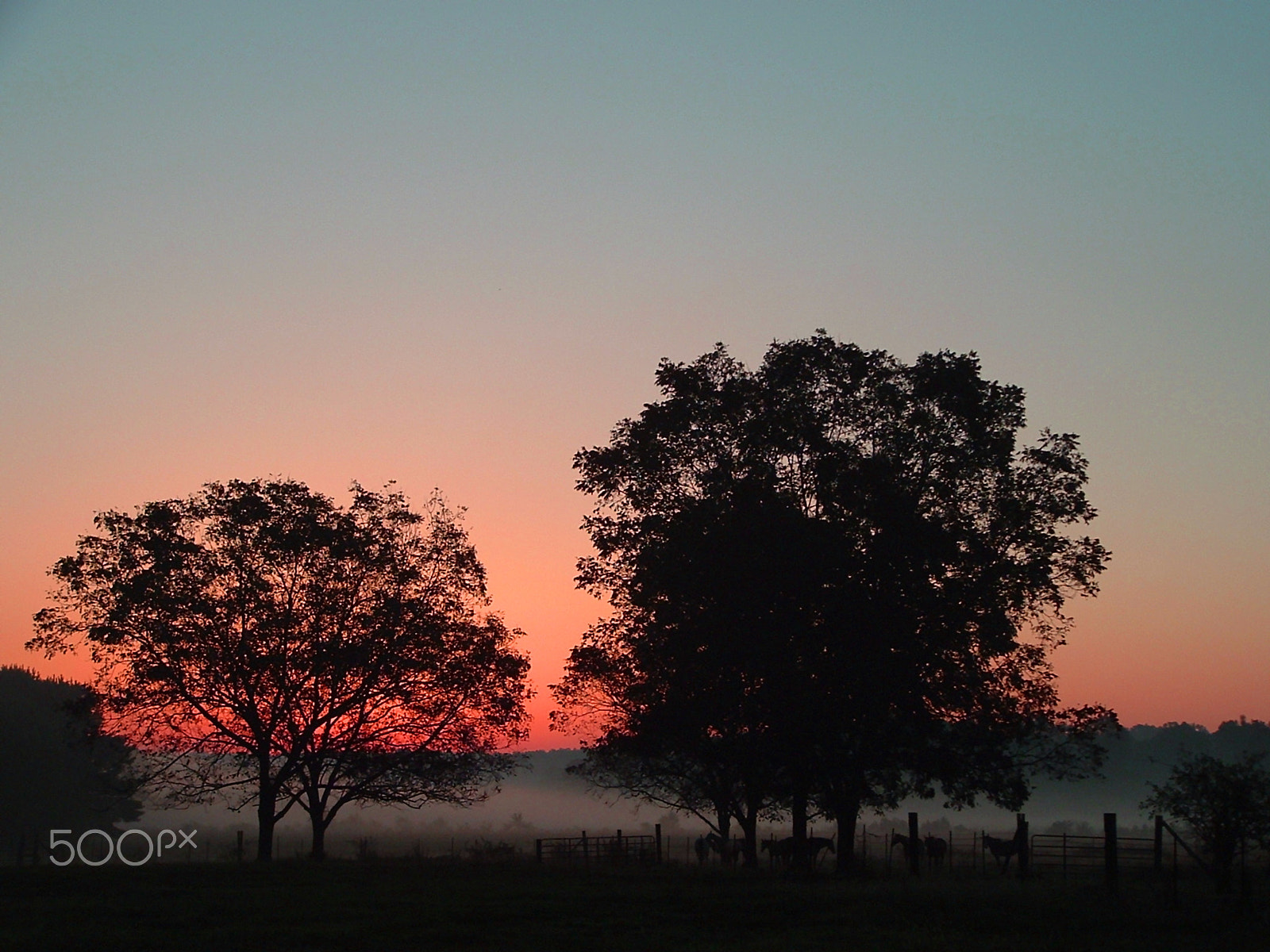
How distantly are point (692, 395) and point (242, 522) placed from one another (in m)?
19.7

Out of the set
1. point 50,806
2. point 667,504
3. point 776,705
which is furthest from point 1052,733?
point 50,806

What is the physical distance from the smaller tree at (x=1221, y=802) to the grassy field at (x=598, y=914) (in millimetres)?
1452

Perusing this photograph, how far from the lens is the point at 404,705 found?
48.5 metres

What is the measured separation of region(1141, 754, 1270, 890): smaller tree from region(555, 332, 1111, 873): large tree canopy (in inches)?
146

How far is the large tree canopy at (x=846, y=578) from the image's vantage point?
120ft

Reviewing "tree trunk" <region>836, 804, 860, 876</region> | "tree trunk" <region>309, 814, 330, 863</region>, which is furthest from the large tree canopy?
"tree trunk" <region>309, 814, 330, 863</region>

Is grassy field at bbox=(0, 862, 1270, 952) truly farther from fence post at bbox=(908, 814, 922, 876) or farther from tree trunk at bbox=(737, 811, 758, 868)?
tree trunk at bbox=(737, 811, 758, 868)

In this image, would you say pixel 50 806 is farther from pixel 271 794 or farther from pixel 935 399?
pixel 935 399

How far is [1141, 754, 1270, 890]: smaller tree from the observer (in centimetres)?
3177

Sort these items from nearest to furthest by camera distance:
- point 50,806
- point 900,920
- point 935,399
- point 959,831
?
point 900,920 < point 935,399 < point 50,806 < point 959,831

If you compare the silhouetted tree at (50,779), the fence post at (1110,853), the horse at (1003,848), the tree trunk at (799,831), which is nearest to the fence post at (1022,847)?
the horse at (1003,848)

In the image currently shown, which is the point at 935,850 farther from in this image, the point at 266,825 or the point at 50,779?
the point at 50,779

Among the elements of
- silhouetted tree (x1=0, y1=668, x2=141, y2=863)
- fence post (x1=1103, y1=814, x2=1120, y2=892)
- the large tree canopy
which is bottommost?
silhouetted tree (x1=0, y1=668, x2=141, y2=863)

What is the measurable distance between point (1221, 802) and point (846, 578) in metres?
12.0
